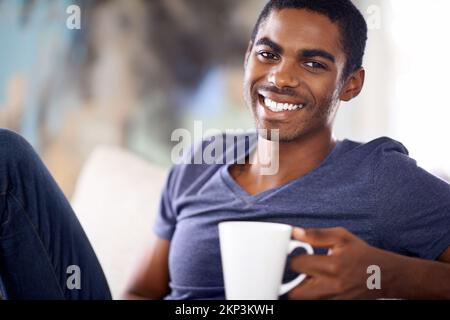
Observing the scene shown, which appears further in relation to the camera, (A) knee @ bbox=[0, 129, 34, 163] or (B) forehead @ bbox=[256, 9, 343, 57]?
(B) forehead @ bbox=[256, 9, 343, 57]

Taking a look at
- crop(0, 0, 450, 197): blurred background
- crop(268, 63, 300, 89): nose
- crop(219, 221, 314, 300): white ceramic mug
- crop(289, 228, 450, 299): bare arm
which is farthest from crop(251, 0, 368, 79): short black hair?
crop(219, 221, 314, 300): white ceramic mug

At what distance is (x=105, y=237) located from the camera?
4.35 ft

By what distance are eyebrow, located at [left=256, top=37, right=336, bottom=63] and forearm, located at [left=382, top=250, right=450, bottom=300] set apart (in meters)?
0.38

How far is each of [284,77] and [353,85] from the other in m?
0.17

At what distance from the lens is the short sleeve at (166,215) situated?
1.22 m

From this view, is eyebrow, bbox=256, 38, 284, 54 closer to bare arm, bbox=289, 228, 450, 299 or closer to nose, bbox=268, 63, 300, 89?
nose, bbox=268, 63, 300, 89

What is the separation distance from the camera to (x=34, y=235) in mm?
890

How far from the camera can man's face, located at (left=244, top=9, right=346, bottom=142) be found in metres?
1.04

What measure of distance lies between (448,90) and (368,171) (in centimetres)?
28

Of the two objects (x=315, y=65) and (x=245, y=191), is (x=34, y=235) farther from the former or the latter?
(x=315, y=65)

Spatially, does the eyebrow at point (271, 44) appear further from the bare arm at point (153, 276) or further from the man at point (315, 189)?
the bare arm at point (153, 276)

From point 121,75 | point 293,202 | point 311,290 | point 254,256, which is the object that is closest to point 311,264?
point 311,290

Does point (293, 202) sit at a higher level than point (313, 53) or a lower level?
lower

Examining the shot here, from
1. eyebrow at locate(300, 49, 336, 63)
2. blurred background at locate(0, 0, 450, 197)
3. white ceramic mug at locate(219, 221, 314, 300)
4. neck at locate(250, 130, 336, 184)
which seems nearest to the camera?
white ceramic mug at locate(219, 221, 314, 300)
